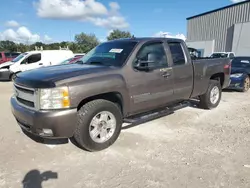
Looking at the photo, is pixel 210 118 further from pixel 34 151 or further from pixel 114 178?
pixel 34 151

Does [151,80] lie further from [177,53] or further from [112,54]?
[177,53]

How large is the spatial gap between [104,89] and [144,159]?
1.26 metres

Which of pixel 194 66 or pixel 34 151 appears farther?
pixel 194 66

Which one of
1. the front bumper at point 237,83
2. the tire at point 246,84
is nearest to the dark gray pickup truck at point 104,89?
the front bumper at point 237,83

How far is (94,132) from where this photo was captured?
12.5 ft

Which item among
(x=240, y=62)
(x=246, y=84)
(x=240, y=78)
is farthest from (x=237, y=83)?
(x=240, y=62)

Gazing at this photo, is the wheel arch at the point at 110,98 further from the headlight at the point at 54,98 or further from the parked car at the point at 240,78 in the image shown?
the parked car at the point at 240,78

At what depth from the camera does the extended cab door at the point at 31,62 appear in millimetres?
13055

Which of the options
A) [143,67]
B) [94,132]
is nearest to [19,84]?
[94,132]

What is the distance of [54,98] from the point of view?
3.31 metres

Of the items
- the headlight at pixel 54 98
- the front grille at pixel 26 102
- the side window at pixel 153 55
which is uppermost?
the side window at pixel 153 55

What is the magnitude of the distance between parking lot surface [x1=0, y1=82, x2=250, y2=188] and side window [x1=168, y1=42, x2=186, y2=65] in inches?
54.9

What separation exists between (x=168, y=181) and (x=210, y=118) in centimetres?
314

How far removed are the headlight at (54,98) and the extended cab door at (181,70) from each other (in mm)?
2496
